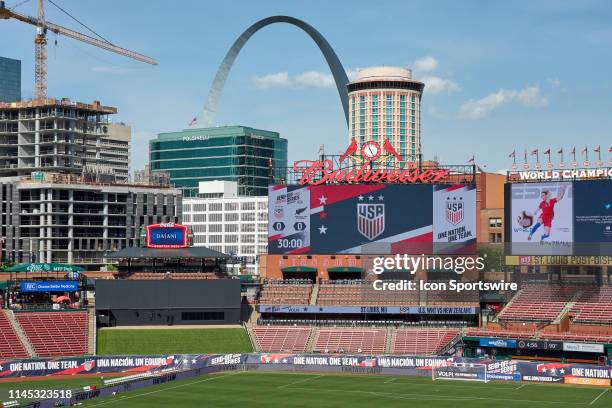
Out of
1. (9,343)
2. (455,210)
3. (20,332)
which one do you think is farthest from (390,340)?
(9,343)

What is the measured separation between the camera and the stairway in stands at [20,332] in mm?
109000

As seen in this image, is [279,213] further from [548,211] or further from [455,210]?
[548,211]

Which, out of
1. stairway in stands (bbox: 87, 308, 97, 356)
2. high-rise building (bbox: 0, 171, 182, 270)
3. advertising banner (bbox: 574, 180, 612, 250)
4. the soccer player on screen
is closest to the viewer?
stairway in stands (bbox: 87, 308, 97, 356)

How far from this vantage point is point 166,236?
12731 cm

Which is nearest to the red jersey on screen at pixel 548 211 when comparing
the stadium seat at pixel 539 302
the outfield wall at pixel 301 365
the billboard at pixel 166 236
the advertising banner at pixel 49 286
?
the stadium seat at pixel 539 302

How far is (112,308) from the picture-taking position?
120m

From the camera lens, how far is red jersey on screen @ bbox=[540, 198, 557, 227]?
115812 millimetres

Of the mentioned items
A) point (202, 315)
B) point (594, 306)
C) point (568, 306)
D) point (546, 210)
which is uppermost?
point (546, 210)

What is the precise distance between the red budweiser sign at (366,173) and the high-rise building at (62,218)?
6389 cm

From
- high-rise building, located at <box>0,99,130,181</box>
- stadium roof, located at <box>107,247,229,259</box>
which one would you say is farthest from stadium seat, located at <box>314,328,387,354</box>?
high-rise building, located at <box>0,99,130,181</box>

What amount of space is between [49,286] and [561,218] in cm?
6309

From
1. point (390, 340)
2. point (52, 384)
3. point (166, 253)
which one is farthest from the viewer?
point (166, 253)

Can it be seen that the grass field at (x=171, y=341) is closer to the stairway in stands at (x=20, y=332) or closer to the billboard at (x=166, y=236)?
the stairway in stands at (x=20, y=332)

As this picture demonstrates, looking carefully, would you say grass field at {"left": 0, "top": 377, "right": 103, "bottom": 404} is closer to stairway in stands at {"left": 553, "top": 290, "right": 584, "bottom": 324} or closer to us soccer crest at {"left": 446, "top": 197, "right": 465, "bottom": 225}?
us soccer crest at {"left": 446, "top": 197, "right": 465, "bottom": 225}
